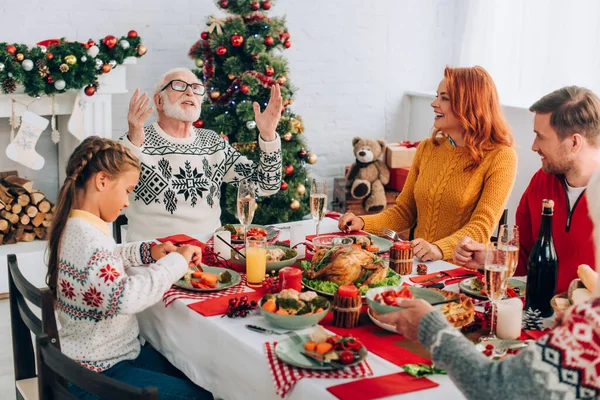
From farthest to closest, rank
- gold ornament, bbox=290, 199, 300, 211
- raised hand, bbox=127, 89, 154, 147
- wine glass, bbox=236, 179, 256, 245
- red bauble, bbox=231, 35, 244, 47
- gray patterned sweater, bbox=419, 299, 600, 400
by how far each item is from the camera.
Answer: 1. gold ornament, bbox=290, 199, 300, 211
2. red bauble, bbox=231, 35, 244, 47
3. raised hand, bbox=127, 89, 154, 147
4. wine glass, bbox=236, 179, 256, 245
5. gray patterned sweater, bbox=419, 299, 600, 400

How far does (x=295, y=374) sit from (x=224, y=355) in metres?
0.29

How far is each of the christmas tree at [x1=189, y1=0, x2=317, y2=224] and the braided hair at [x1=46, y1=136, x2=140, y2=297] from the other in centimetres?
231

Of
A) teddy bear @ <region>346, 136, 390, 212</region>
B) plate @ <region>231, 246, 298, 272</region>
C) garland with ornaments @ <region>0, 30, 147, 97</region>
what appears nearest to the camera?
plate @ <region>231, 246, 298, 272</region>

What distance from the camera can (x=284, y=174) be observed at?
14.7ft

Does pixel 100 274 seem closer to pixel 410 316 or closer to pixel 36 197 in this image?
pixel 410 316

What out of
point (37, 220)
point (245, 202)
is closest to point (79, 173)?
point (245, 202)

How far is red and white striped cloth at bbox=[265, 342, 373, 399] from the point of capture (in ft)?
5.17

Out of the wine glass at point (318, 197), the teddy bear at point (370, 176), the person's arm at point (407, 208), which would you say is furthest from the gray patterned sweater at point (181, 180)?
the teddy bear at point (370, 176)

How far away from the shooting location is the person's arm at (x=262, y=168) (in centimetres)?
317

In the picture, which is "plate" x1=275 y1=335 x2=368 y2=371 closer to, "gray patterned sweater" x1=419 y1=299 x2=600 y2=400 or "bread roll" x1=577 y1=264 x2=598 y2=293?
"gray patterned sweater" x1=419 y1=299 x2=600 y2=400

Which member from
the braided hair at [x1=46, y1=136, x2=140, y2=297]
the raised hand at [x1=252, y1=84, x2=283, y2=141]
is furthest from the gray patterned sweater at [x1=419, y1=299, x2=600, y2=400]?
the raised hand at [x1=252, y1=84, x2=283, y2=141]

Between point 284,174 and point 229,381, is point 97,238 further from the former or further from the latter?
point 284,174

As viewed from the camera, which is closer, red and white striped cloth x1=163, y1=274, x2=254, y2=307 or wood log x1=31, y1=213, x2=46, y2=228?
red and white striped cloth x1=163, y1=274, x2=254, y2=307

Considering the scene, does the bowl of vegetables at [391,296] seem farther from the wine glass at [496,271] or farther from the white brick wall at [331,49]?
the white brick wall at [331,49]
